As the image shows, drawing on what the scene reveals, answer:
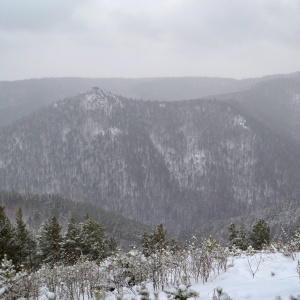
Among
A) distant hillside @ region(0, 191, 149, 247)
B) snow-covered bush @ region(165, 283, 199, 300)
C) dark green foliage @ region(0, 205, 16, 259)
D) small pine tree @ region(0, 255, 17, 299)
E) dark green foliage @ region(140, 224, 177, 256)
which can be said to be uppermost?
snow-covered bush @ region(165, 283, 199, 300)

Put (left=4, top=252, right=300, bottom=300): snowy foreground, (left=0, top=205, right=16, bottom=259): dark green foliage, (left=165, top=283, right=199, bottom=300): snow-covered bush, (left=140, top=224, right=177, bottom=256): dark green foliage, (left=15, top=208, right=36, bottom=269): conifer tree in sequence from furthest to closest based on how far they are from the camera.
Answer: (left=15, top=208, right=36, bottom=269): conifer tree < (left=0, top=205, right=16, bottom=259): dark green foliage < (left=140, top=224, right=177, bottom=256): dark green foliage < (left=4, top=252, right=300, bottom=300): snowy foreground < (left=165, top=283, right=199, bottom=300): snow-covered bush

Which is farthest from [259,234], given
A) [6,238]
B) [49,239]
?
[6,238]

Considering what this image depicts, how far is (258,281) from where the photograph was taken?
7445 millimetres

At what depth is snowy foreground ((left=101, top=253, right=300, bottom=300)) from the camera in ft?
20.4

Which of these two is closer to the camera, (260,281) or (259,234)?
(260,281)

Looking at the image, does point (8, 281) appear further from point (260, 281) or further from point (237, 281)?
point (260, 281)

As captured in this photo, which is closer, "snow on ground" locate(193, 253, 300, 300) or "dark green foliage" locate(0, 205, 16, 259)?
"snow on ground" locate(193, 253, 300, 300)

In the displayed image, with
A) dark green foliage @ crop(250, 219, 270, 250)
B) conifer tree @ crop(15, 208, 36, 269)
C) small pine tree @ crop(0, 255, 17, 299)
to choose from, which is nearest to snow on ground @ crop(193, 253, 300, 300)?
small pine tree @ crop(0, 255, 17, 299)

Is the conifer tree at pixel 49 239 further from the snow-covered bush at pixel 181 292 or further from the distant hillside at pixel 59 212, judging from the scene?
the distant hillside at pixel 59 212

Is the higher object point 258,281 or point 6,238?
point 258,281

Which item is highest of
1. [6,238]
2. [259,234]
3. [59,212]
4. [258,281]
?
[258,281]

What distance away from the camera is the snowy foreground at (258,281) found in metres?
6.21

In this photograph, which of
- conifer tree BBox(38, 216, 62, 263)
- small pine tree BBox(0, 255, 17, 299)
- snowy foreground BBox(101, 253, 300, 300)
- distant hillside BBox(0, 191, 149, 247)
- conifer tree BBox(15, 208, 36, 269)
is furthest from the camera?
distant hillside BBox(0, 191, 149, 247)

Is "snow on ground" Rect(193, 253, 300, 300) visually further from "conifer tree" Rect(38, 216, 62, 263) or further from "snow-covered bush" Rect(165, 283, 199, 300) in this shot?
"conifer tree" Rect(38, 216, 62, 263)
